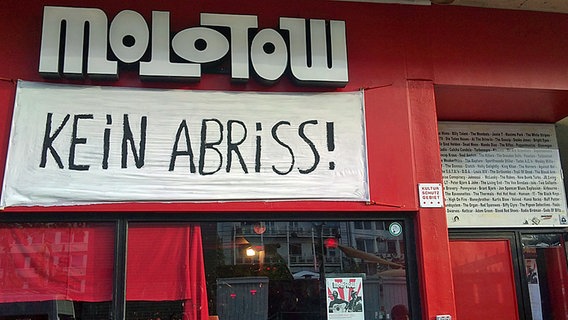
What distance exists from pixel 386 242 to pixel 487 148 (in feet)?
6.63

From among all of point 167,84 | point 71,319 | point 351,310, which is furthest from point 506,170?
point 71,319

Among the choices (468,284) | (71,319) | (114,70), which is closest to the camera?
(71,319)

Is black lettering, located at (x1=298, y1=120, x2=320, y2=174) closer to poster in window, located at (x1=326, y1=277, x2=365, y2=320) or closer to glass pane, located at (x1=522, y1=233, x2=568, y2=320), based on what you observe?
poster in window, located at (x1=326, y1=277, x2=365, y2=320)

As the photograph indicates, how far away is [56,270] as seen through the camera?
174 inches

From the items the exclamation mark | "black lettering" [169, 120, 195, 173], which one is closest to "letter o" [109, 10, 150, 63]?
"black lettering" [169, 120, 195, 173]

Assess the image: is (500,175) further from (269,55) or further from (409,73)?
(269,55)

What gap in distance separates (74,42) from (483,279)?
14.8 ft

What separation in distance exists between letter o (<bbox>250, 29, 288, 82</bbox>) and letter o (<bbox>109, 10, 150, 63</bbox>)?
3.02 ft

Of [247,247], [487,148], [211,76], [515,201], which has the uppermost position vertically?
[211,76]

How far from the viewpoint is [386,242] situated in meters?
4.86

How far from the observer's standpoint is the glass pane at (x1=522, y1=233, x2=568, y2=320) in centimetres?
606

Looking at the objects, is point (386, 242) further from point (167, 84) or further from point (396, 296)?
point (167, 84)

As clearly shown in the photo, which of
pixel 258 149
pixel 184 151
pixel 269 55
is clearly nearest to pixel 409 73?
pixel 269 55

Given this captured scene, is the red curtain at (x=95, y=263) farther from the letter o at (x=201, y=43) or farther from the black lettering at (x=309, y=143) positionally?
the letter o at (x=201, y=43)
